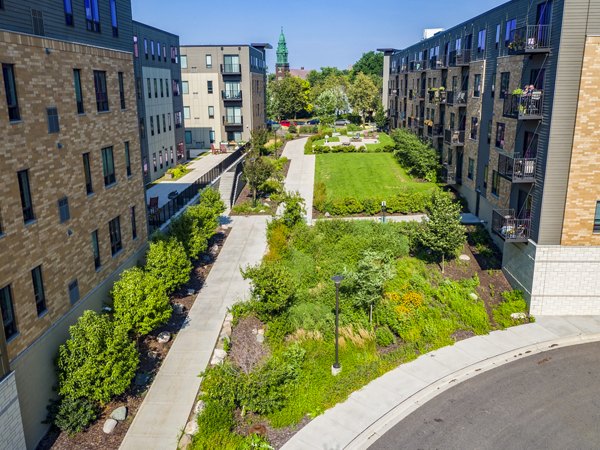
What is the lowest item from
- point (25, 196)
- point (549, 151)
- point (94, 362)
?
point (94, 362)

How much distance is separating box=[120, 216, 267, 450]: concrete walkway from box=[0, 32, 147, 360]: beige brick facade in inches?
157

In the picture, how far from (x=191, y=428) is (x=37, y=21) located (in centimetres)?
1305

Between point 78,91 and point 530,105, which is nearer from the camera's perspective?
point 78,91

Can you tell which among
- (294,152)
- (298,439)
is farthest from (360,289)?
(294,152)

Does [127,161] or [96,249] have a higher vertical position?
[127,161]

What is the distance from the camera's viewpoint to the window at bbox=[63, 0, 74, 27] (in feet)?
54.8

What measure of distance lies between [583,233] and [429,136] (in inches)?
1135

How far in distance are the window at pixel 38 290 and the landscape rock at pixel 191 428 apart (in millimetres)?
5577

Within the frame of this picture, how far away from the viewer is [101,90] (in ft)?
63.7

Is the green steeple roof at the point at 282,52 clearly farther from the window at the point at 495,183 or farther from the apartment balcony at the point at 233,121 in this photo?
the window at the point at 495,183

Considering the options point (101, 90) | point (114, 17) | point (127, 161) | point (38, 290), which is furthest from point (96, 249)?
point (114, 17)

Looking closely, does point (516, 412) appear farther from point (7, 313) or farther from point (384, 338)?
point (7, 313)

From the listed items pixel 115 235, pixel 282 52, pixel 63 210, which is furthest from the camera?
pixel 282 52

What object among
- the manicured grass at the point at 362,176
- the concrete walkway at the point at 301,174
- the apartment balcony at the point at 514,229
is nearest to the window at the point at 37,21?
the apartment balcony at the point at 514,229
